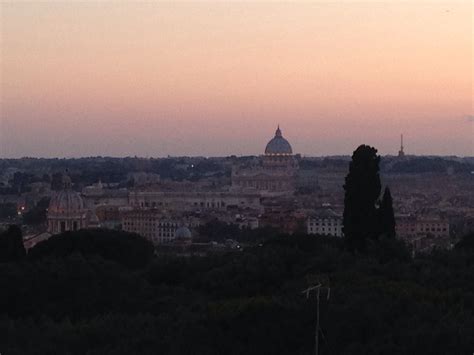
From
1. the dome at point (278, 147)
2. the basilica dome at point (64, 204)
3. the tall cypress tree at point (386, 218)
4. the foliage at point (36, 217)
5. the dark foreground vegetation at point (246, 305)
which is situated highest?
the dome at point (278, 147)

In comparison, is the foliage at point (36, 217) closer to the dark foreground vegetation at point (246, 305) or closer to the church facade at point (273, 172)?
the dark foreground vegetation at point (246, 305)

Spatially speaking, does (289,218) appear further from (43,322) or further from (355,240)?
(43,322)

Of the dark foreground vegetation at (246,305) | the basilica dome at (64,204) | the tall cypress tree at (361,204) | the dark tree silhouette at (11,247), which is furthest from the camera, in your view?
the basilica dome at (64,204)

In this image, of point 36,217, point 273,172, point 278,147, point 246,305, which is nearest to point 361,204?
point 246,305

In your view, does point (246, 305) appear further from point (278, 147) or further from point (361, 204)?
point (278, 147)

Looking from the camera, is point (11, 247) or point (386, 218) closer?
point (386, 218)

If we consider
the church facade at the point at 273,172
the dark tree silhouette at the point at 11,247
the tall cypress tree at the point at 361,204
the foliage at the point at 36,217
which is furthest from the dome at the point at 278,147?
the tall cypress tree at the point at 361,204

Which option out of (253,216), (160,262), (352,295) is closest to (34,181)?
(253,216)
